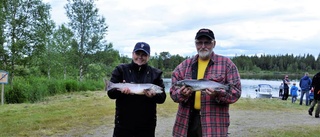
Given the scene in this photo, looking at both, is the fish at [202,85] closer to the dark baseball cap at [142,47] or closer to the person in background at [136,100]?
the person in background at [136,100]

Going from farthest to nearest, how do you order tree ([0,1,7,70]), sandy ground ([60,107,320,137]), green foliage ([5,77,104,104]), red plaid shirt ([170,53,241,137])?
1. tree ([0,1,7,70])
2. green foliage ([5,77,104,104])
3. sandy ground ([60,107,320,137])
4. red plaid shirt ([170,53,241,137])

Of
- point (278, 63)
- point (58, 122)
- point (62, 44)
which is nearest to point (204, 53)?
point (58, 122)

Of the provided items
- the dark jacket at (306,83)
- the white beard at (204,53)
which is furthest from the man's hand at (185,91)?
the dark jacket at (306,83)

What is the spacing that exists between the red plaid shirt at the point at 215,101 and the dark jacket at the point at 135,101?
1.63 feet

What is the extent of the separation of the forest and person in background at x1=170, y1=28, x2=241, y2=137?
1502 centimetres

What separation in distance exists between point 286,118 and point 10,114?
1082 cm

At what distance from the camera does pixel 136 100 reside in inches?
160

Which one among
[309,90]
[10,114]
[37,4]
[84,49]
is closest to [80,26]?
[84,49]

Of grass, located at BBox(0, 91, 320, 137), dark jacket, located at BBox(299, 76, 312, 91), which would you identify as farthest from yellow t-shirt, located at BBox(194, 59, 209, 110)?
dark jacket, located at BBox(299, 76, 312, 91)

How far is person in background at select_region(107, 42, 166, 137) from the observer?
4055 millimetres

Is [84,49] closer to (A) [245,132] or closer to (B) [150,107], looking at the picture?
(A) [245,132]

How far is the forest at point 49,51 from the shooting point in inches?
688

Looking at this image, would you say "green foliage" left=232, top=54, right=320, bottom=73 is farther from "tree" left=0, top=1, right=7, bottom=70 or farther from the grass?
the grass

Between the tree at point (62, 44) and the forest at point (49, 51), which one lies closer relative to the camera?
the forest at point (49, 51)
